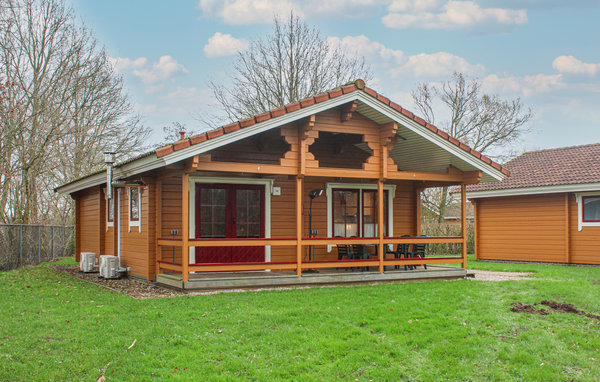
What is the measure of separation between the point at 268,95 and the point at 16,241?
47.4 feet

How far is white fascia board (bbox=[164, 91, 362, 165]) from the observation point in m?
8.52

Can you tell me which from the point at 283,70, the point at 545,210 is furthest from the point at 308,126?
the point at 283,70

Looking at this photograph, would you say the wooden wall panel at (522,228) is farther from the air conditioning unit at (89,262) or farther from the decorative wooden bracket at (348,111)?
the air conditioning unit at (89,262)

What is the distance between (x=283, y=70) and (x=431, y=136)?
16716 millimetres

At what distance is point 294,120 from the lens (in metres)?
9.60

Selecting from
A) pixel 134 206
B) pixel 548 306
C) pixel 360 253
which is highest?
pixel 134 206

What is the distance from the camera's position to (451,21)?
24.2m

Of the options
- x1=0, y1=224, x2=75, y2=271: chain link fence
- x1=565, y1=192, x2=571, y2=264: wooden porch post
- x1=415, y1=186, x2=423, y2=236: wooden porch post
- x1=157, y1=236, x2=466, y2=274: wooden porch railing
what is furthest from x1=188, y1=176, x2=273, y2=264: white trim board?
x1=565, y1=192, x2=571, y2=264: wooden porch post

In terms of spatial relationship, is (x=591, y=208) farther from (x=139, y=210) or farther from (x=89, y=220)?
(x=89, y=220)

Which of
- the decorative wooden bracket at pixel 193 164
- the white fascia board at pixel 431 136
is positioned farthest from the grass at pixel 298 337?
the white fascia board at pixel 431 136

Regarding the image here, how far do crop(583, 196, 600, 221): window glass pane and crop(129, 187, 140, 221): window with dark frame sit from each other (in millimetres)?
12538

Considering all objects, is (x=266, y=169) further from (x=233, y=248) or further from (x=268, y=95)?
(x=268, y=95)

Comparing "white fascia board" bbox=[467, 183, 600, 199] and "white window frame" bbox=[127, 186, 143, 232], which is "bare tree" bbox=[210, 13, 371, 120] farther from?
"white window frame" bbox=[127, 186, 143, 232]

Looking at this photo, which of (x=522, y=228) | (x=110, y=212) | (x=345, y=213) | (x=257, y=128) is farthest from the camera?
(x=522, y=228)
